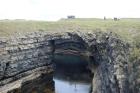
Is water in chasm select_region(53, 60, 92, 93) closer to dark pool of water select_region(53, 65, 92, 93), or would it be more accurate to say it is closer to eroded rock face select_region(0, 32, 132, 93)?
dark pool of water select_region(53, 65, 92, 93)

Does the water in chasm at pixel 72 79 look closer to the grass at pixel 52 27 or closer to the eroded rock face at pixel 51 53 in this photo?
the eroded rock face at pixel 51 53

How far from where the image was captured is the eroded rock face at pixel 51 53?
43.8 m

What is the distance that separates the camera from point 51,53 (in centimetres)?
7012

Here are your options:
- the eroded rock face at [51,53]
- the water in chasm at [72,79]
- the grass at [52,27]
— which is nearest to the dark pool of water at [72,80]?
the water in chasm at [72,79]

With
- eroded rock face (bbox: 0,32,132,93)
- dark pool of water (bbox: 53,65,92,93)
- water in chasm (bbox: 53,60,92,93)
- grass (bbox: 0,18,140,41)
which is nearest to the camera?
eroded rock face (bbox: 0,32,132,93)

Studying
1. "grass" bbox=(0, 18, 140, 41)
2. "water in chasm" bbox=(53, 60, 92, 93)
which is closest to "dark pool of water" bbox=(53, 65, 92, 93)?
"water in chasm" bbox=(53, 60, 92, 93)

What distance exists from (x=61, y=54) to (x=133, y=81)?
59.6 meters

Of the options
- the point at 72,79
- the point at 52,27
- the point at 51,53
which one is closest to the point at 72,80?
the point at 72,79

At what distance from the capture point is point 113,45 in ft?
141

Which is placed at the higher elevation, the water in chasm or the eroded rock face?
the eroded rock face

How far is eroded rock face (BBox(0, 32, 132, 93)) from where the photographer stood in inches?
1724

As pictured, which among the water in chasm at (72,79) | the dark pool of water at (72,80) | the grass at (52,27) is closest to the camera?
the dark pool of water at (72,80)

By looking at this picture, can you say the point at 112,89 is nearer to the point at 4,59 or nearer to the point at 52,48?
the point at 4,59

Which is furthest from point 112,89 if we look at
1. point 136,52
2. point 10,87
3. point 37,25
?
point 37,25
